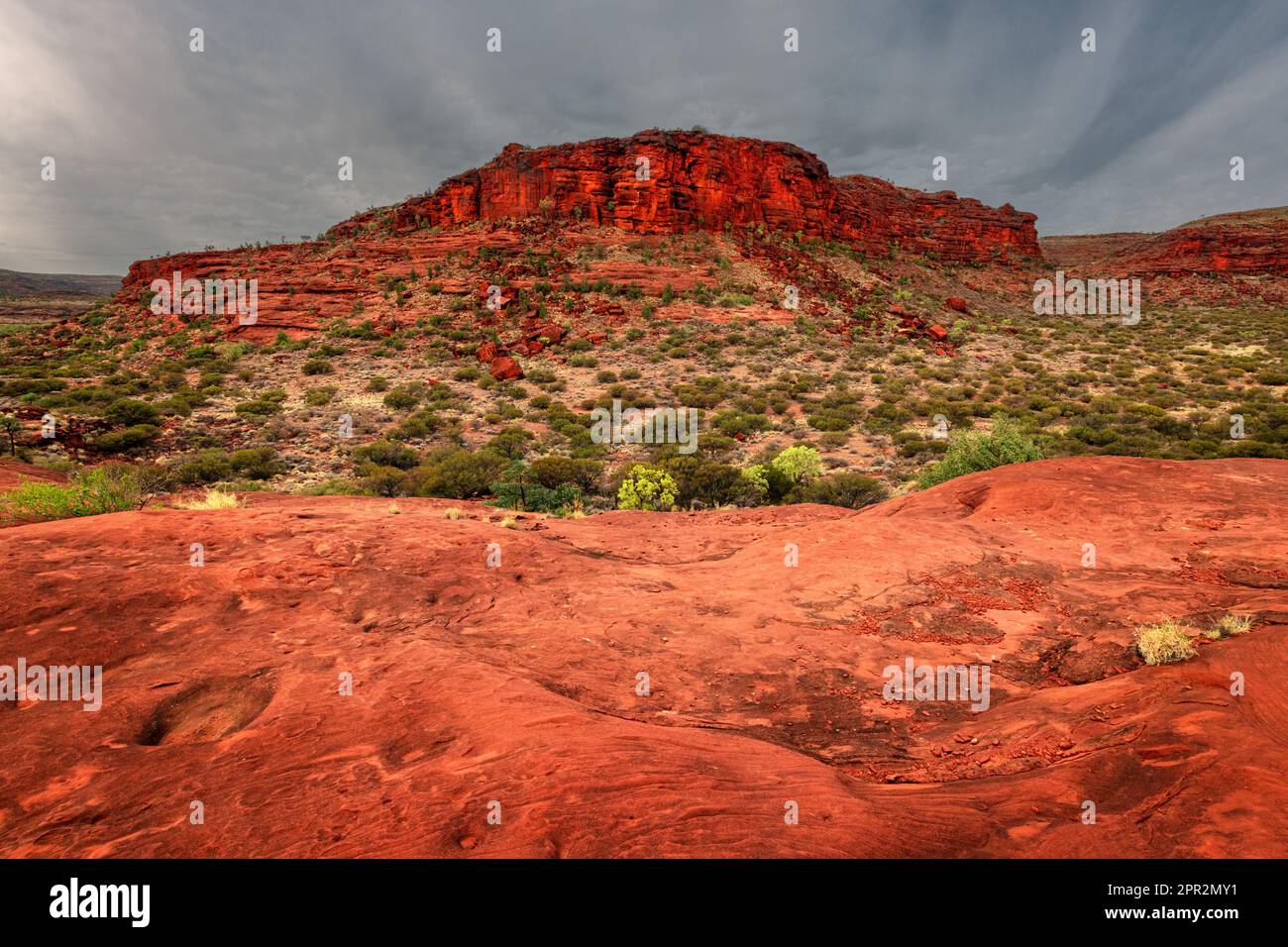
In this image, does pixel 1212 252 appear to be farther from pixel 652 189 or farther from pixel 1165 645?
pixel 1165 645

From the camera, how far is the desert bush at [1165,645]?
187 inches

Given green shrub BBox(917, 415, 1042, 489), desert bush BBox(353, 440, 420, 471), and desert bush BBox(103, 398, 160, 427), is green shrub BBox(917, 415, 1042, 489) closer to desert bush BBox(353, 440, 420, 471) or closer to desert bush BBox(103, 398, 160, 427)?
desert bush BBox(353, 440, 420, 471)

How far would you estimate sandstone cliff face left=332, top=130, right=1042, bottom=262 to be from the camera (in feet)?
151

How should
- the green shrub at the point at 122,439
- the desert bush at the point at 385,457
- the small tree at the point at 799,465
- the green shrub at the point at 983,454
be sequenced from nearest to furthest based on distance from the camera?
1. the green shrub at the point at 983,454
2. the small tree at the point at 799,465
3. the green shrub at the point at 122,439
4. the desert bush at the point at 385,457

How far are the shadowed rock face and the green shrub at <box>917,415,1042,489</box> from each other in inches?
262

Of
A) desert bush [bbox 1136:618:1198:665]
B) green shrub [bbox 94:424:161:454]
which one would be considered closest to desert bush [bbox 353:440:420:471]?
green shrub [bbox 94:424:161:454]

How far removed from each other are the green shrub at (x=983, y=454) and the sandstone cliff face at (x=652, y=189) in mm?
35856

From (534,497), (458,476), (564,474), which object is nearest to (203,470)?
(458,476)

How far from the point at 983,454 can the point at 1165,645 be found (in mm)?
12221

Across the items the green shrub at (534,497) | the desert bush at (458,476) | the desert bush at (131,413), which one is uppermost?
the desert bush at (131,413)

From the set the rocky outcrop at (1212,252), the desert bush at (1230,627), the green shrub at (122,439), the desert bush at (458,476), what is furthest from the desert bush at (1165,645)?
the rocky outcrop at (1212,252)

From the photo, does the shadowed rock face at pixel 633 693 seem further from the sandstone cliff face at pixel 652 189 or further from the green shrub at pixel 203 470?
the sandstone cliff face at pixel 652 189
